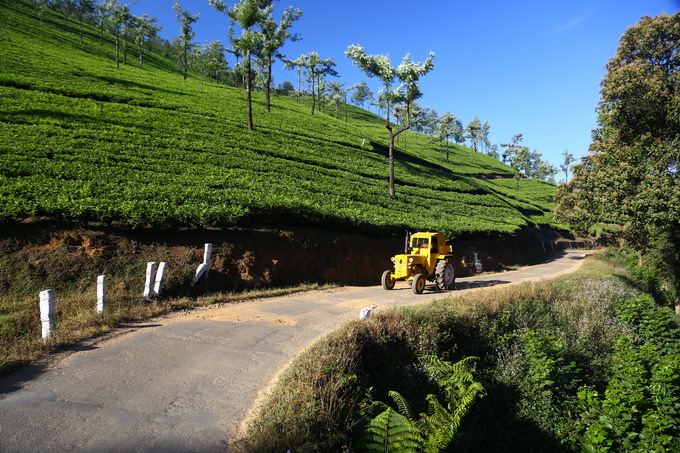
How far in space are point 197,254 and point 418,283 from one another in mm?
7669

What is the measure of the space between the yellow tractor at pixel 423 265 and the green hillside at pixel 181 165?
3.52 meters

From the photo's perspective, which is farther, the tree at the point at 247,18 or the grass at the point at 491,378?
the tree at the point at 247,18

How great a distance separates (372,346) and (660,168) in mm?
14332

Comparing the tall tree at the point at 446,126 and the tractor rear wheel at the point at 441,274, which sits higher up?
the tall tree at the point at 446,126

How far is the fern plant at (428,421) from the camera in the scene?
4652 mm

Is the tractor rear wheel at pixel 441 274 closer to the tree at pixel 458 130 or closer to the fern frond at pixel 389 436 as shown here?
the fern frond at pixel 389 436

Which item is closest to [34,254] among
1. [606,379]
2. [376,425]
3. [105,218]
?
[105,218]

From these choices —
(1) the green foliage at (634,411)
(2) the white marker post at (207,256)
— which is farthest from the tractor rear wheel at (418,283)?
(2) the white marker post at (207,256)

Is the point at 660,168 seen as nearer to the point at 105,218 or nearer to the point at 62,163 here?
the point at 105,218

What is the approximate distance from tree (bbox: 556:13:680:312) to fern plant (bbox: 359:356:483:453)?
39.0ft

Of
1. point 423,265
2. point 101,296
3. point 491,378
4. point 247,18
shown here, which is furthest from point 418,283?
point 247,18

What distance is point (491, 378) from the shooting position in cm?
862

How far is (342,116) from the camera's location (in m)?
87.6

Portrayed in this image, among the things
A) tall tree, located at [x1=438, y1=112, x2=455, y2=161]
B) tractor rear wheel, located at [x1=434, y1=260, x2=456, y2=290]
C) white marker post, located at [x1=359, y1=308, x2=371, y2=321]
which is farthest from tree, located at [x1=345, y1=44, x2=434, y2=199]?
tall tree, located at [x1=438, y1=112, x2=455, y2=161]
